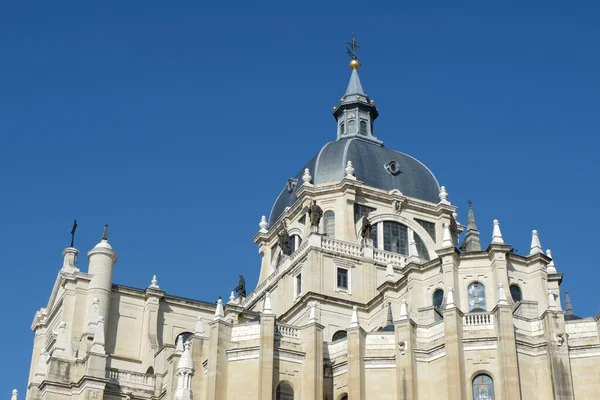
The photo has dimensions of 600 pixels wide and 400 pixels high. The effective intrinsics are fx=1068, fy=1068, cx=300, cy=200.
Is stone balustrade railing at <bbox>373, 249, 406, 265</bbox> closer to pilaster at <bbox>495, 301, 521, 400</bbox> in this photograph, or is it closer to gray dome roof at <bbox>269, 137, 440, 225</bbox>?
gray dome roof at <bbox>269, 137, 440, 225</bbox>

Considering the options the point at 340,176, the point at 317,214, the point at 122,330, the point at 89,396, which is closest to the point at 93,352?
the point at 89,396

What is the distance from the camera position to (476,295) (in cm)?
6231

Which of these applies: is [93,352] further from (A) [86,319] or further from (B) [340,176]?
(B) [340,176]

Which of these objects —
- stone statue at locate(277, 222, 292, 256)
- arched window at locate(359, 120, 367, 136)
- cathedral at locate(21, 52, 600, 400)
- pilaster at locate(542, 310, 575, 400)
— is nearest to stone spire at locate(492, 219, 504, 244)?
cathedral at locate(21, 52, 600, 400)

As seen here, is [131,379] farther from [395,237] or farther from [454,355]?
[395,237]

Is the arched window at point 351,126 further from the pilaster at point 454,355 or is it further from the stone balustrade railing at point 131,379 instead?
the pilaster at point 454,355

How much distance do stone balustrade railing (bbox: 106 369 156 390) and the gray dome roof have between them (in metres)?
21.0

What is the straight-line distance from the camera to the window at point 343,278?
70000mm

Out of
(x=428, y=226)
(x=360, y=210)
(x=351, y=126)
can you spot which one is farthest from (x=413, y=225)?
(x=351, y=126)

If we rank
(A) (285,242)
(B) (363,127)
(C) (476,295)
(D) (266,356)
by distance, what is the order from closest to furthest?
(D) (266,356) < (C) (476,295) < (A) (285,242) < (B) (363,127)

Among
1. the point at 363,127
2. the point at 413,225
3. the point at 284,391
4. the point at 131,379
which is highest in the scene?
the point at 363,127

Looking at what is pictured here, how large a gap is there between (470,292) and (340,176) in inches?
700

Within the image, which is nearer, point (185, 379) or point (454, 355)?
point (185, 379)

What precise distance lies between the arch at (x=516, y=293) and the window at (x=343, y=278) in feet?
39.0
